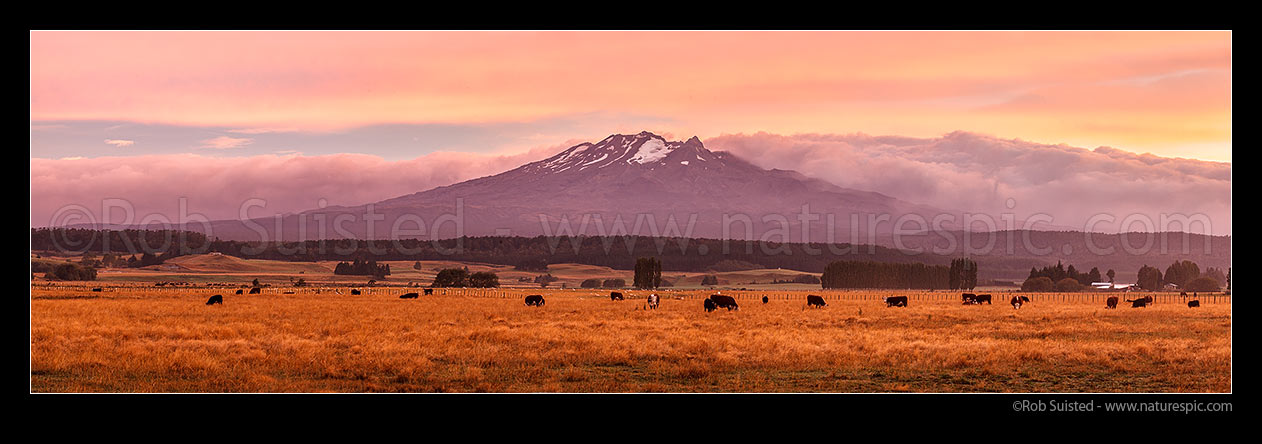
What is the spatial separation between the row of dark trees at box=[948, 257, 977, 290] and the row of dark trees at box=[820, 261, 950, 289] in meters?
4.23

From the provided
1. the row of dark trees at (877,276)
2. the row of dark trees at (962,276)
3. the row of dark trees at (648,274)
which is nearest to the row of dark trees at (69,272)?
the row of dark trees at (648,274)

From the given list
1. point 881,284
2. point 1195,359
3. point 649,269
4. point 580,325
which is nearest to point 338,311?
point 580,325

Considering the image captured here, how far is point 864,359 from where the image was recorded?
89.0ft

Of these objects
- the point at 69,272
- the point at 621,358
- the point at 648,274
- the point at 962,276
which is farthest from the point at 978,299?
the point at 69,272

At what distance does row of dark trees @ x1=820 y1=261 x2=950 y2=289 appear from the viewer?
7028 inches

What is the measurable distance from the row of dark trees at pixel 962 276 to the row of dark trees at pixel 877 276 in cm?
423

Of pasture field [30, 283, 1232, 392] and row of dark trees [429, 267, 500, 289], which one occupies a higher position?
pasture field [30, 283, 1232, 392]

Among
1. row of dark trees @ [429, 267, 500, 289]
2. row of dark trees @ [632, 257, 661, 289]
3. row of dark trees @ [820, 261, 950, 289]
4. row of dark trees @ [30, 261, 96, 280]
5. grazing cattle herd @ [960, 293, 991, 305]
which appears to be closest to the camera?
grazing cattle herd @ [960, 293, 991, 305]

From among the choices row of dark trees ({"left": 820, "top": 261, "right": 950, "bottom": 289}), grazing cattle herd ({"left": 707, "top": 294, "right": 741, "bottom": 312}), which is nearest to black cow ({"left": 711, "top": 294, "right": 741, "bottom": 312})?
grazing cattle herd ({"left": 707, "top": 294, "right": 741, "bottom": 312})

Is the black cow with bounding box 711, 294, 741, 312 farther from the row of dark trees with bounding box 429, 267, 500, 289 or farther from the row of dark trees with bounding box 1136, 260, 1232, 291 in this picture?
the row of dark trees with bounding box 1136, 260, 1232, 291

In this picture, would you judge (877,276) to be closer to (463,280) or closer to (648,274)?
(648,274)
